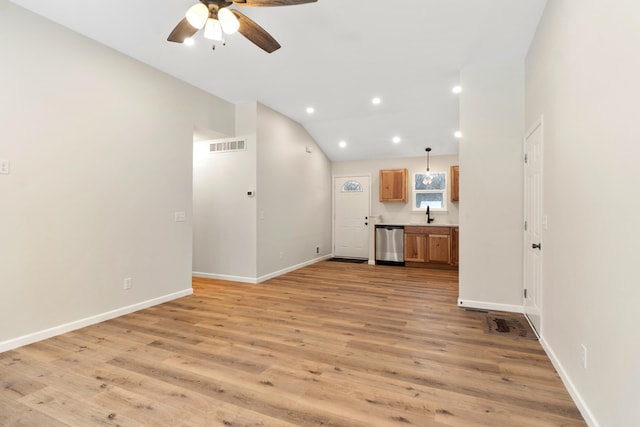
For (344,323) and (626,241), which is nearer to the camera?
(626,241)

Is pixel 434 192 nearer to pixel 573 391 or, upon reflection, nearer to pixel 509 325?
pixel 509 325

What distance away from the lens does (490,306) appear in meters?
3.66

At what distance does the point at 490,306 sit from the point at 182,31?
4.30 m

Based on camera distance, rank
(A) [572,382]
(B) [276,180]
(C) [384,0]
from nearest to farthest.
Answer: (A) [572,382]
(C) [384,0]
(B) [276,180]

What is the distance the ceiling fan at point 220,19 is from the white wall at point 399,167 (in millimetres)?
5203

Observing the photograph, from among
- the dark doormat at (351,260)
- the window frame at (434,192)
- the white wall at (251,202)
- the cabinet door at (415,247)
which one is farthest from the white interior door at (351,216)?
the white wall at (251,202)

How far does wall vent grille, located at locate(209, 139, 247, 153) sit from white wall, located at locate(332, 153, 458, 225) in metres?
3.27

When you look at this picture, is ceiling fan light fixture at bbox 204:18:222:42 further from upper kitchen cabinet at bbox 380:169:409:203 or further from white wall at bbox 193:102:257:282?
upper kitchen cabinet at bbox 380:169:409:203

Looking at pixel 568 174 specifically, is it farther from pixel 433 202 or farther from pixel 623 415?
pixel 433 202

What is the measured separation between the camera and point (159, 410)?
1.82m

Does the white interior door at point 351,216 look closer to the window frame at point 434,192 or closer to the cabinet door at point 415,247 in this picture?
the window frame at point 434,192

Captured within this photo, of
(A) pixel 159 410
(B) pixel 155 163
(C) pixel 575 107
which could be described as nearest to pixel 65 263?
(B) pixel 155 163

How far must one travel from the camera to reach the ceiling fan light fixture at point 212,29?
240cm

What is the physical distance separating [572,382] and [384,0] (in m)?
3.16
